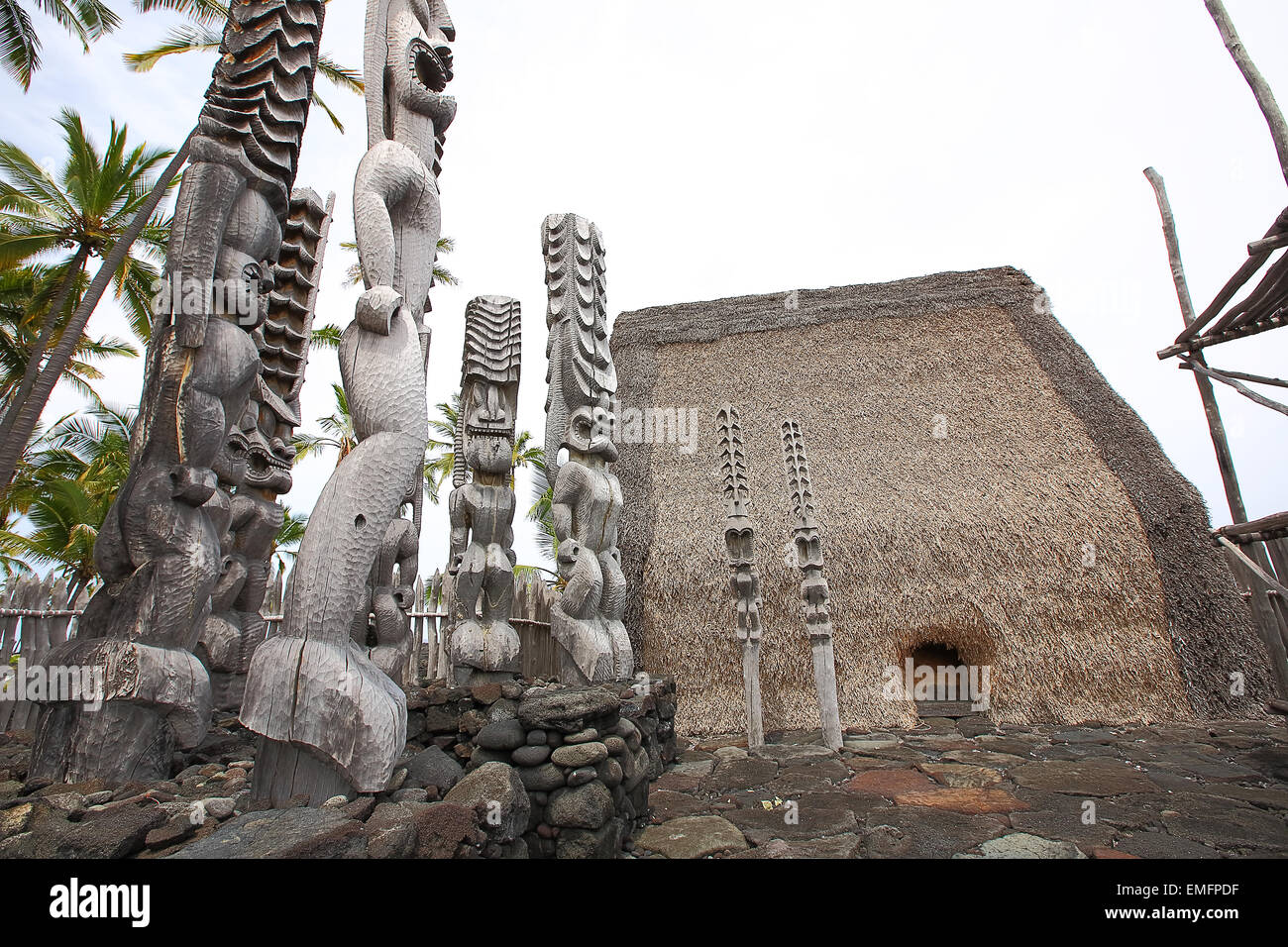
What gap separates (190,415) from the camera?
2.84 meters

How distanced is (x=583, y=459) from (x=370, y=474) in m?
3.06

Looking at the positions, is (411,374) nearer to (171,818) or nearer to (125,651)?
(125,651)

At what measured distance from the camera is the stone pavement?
10.0ft

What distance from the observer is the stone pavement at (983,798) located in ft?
10.0

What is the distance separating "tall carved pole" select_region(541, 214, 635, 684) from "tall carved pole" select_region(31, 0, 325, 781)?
2535 mm

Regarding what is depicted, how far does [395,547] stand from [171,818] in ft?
8.89

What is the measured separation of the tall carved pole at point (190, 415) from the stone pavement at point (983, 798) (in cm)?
227

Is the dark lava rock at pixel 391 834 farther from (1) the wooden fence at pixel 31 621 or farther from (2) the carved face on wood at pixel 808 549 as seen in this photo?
(1) the wooden fence at pixel 31 621

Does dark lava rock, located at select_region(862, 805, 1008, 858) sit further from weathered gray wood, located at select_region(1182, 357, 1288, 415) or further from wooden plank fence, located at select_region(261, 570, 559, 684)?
wooden plank fence, located at select_region(261, 570, 559, 684)

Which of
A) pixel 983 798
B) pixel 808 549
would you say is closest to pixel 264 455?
pixel 808 549

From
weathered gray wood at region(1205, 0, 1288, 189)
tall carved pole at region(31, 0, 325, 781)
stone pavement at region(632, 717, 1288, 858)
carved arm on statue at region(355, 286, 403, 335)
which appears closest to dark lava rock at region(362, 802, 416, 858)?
tall carved pole at region(31, 0, 325, 781)

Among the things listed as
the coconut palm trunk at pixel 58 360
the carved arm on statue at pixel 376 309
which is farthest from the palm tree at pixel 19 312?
the carved arm on statue at pixel 376 309

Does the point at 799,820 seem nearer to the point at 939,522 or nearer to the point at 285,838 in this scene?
the point at 285,838
